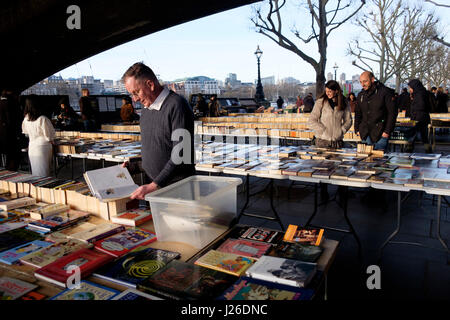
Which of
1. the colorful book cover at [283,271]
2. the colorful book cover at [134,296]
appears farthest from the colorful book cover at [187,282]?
the colorful book cover at [283,271]

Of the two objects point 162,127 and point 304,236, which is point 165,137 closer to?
point 162,127

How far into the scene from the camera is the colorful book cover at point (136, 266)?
1579mm

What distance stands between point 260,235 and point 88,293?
41.5 inches

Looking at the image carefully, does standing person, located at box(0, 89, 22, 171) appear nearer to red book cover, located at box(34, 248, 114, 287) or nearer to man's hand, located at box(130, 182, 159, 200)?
man's hand, located at box(130, 182, 159, 200)

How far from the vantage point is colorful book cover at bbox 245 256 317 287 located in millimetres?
1474

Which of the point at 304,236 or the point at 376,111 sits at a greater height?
the point at 376,111

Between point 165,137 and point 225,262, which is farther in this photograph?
point 165,137

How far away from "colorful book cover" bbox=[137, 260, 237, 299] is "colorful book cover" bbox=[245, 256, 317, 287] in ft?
0.42

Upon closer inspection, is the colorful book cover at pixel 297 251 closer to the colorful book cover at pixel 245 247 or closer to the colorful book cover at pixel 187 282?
the colorful book cover at pixel 245 247

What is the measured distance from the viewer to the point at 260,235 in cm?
207

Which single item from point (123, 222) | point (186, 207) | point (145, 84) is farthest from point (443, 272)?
point (145, 84)

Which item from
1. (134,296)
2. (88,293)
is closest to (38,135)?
(88,293)

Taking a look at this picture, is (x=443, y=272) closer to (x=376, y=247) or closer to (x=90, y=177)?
(x=376, y=247)
